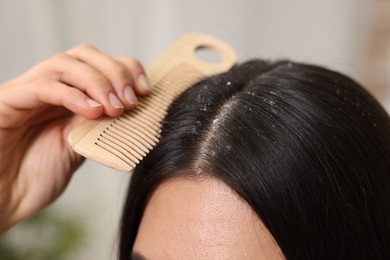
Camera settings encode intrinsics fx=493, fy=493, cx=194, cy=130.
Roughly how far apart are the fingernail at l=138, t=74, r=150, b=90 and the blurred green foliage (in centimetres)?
73

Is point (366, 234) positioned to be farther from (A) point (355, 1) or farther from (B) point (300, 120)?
(A) point (355, 1)

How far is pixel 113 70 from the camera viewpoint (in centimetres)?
82

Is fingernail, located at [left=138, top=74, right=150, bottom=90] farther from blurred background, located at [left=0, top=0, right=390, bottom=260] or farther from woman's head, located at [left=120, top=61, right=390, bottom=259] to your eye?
blurred background, located at [left=0, top=0, right=390, bottom=260]

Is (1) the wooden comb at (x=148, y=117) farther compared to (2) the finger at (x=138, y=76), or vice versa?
(2) the finger at (x=138, y=76)

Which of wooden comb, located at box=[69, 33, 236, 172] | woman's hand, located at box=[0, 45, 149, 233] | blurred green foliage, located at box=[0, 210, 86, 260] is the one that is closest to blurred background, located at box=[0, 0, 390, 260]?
blurred green foliage, located at box=[0, 210, 86, 260]

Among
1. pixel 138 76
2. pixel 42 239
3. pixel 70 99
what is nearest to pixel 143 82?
pixel 138 76

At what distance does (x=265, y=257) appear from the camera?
2.25 ft

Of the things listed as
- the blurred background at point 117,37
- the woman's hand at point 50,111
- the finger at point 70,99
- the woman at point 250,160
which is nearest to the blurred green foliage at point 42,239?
the blurred background at point 117,37

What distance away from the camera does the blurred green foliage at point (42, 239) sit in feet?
4.44

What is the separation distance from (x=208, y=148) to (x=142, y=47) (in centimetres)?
102

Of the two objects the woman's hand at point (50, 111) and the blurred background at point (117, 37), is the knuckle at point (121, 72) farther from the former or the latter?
the blurred background at point (117, 37)

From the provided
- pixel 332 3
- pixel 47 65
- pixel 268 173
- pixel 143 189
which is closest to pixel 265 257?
pixel 268 173

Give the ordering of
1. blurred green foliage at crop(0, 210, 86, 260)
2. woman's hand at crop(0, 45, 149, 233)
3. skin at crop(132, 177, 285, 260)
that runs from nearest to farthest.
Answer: skin at crop(132, 177, 285, 260) < woman's hand at crop(0, 45, 149, 233) < blurred green foliage at crop(0, 210, 86, 260)

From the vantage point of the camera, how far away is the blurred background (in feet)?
4.74
